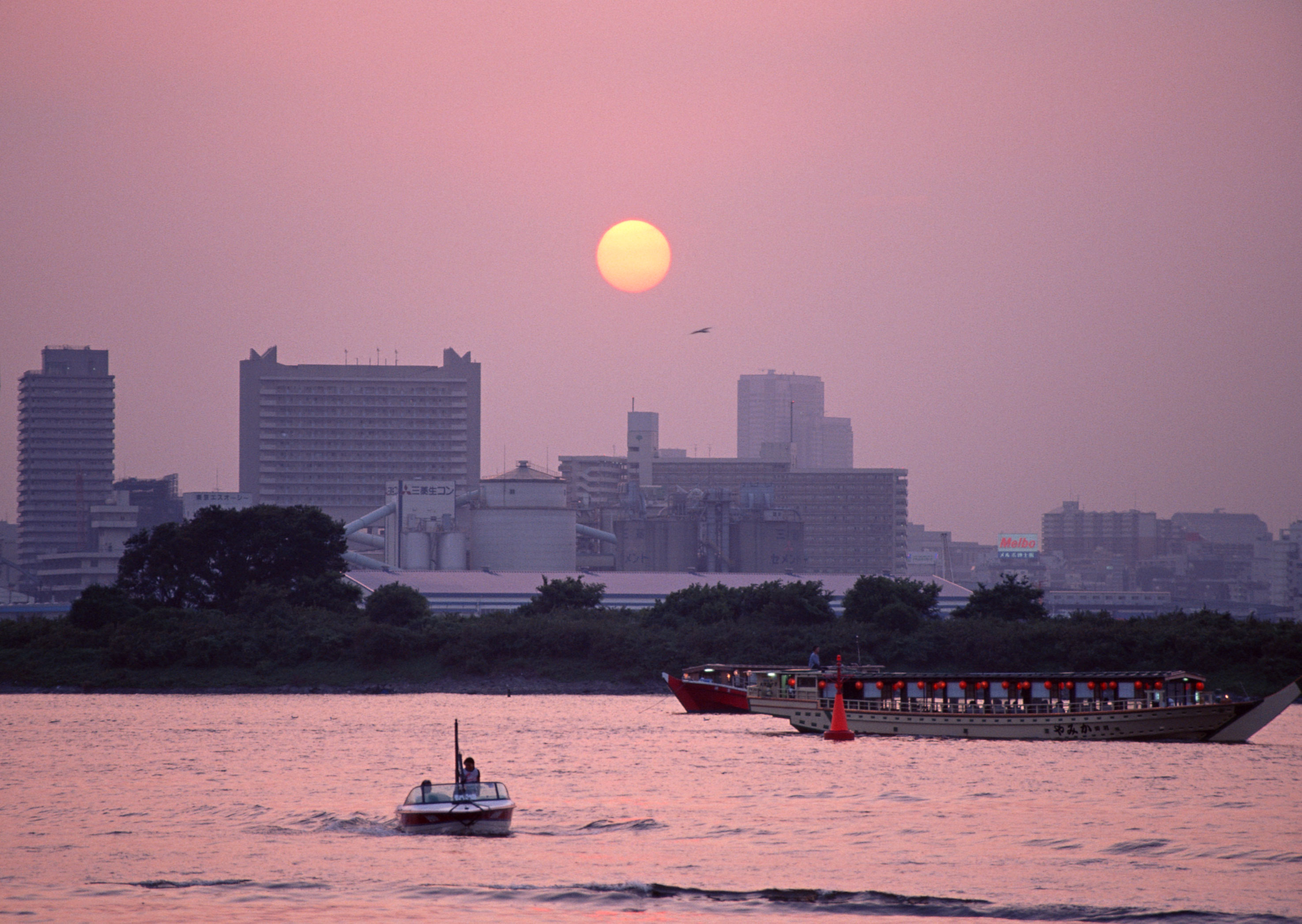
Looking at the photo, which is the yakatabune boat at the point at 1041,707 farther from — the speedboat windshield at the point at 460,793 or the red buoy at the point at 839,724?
the speedboat windshield at the point at 460,793

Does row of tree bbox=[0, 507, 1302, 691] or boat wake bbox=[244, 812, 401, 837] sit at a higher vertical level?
row of tree bbox=[0, 507, 1302, 691]

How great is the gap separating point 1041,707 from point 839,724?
1043cm

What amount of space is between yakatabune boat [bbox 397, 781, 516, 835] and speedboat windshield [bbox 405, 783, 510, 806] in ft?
0.04

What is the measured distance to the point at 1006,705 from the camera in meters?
89.3

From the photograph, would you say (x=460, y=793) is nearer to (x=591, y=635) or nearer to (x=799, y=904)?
(x=799, y=904)

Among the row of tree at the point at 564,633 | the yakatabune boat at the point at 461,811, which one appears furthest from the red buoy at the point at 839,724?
the yakatabune boat at the point at 461,811

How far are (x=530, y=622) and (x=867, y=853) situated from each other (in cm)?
9502

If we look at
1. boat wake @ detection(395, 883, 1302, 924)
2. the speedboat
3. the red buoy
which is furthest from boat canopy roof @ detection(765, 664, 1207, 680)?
boat wake @ detection(395, 883, 1302, 924)

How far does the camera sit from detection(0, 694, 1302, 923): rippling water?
135ft

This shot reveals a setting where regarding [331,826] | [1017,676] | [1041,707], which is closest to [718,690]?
[1017,676]

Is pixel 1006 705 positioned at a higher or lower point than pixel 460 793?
higher

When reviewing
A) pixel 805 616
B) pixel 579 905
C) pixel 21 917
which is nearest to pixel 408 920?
pixel 579 905

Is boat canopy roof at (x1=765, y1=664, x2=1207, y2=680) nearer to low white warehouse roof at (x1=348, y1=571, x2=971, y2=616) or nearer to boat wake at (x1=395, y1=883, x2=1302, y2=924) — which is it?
boat wake at (x1=395, y1=883, x2=1302, y2=924)

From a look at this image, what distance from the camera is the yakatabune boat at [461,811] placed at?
50.4 m
